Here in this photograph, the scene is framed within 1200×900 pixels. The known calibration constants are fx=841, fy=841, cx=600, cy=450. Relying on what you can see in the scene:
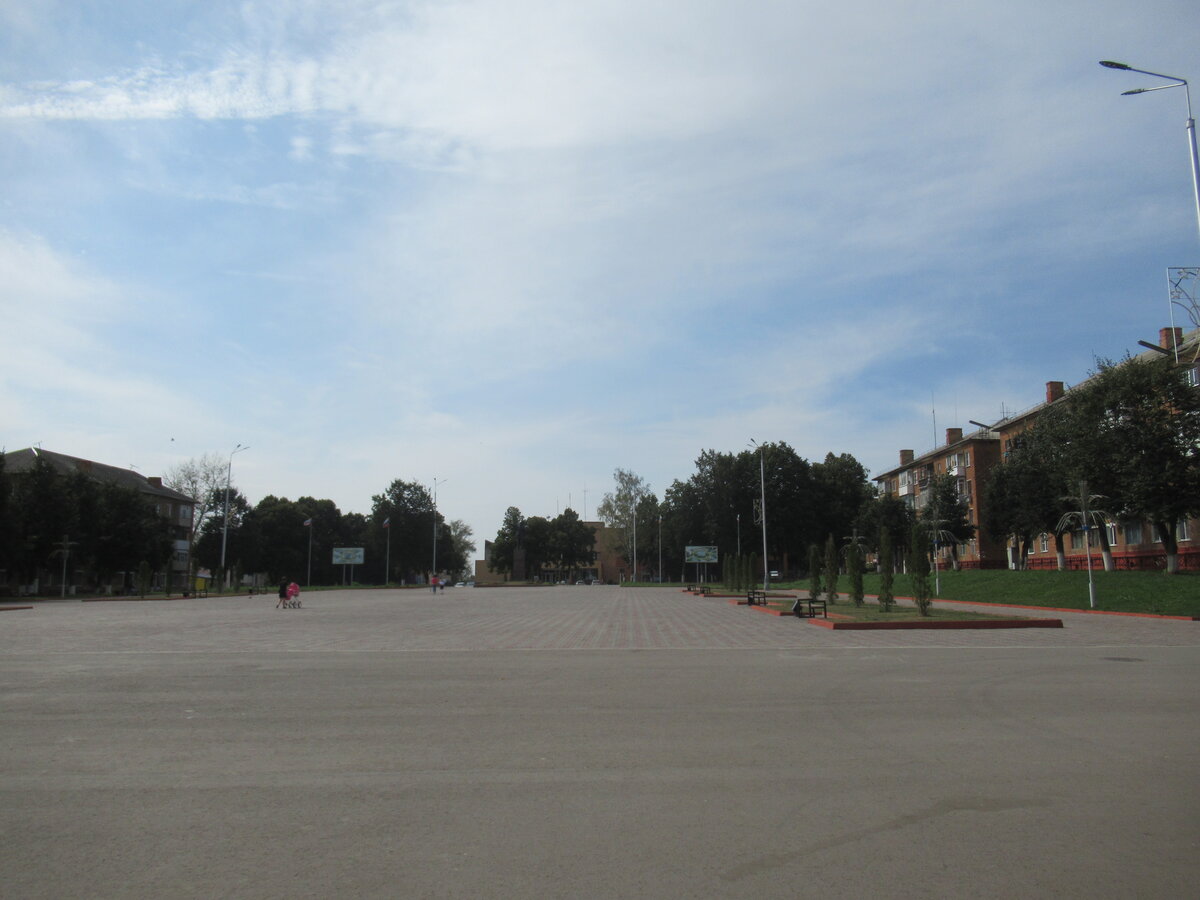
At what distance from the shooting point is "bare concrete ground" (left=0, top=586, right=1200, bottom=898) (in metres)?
4.52

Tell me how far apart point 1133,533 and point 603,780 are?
189ft

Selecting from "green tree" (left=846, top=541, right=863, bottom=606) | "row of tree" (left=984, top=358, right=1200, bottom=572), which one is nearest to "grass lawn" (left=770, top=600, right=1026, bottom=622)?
"green tree" (left=846, top=541, right=863, bottom=606)

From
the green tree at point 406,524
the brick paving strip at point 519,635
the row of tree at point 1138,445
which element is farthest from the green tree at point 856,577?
the green tree at point 406,524

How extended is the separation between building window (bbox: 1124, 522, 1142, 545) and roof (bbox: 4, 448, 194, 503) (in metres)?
74.2

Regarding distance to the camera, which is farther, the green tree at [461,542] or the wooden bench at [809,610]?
the green tree at [461,542]

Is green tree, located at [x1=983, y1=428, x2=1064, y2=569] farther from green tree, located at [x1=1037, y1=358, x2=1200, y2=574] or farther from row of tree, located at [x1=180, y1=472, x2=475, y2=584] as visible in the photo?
row of tree, located at [x1=180, y1=472, x2=475, y2=584]

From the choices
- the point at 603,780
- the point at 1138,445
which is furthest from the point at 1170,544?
the point at 603,780

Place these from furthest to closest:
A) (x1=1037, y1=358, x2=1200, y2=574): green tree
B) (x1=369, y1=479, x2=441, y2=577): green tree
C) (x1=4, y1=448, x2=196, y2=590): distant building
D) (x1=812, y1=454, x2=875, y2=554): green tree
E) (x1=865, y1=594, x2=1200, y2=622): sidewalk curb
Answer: (x1=369, y1=479, x2=441, y2=577): green tree
(x1=812, y1=454, x2=875, y2=554): green tree
(x1=4, y1=448, x2=196, y2=590): distant building
(x1=1037, y1=358, x2=1200, y2=574): green tree
(x1=865, y1=594, x2=1200, y2=622): sidewalk curb

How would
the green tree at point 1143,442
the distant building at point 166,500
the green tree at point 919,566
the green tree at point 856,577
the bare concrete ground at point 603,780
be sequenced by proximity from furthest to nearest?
the distant building at point 166,500
the green tree at point 1143,442
the green tree at point 856,577
the green tree at point 919,566
the bare concrete ground at point 603,780

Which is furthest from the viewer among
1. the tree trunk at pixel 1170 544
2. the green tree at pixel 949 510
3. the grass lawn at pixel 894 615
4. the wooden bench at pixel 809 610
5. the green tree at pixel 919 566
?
the green tree at pixel 949 510

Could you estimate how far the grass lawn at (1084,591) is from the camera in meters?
29.4

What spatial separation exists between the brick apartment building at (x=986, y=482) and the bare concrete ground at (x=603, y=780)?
41464 mm

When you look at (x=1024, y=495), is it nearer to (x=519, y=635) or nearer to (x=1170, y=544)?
(x=1170, y=544)

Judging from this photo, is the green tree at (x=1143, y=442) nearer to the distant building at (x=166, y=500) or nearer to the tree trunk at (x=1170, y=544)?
the tree trunk at (x=1170, y=544)
